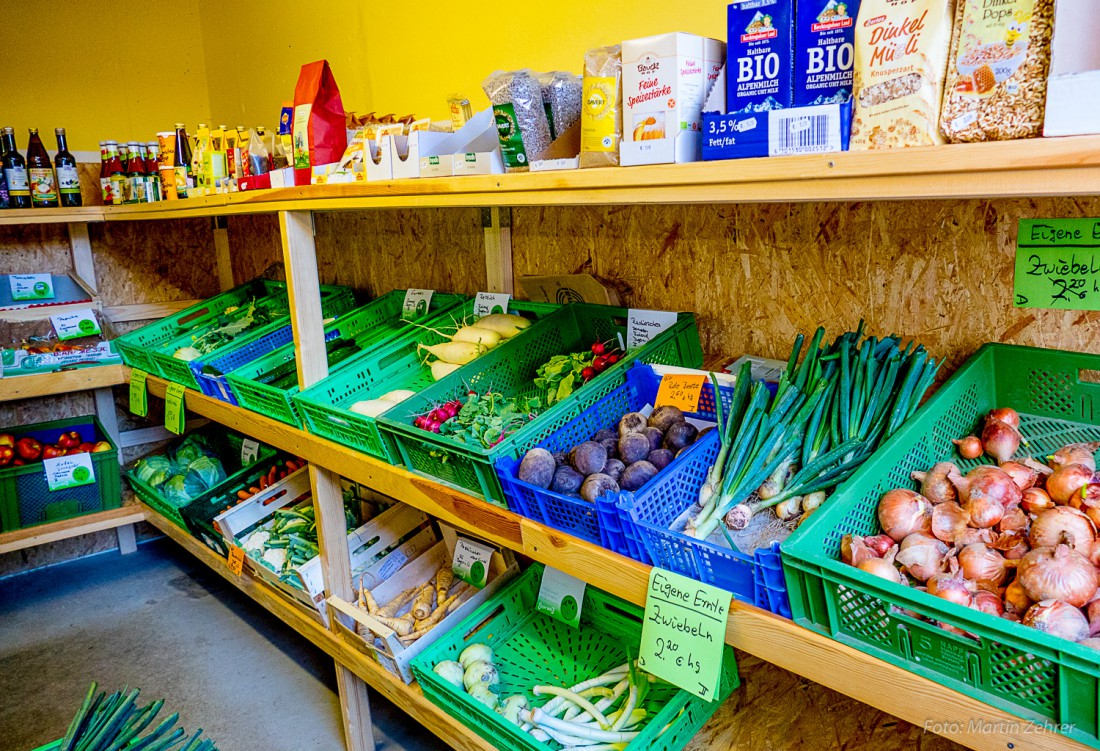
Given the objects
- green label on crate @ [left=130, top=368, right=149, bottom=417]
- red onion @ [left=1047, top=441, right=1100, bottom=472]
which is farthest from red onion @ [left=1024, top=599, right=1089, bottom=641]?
green label on crate @ [left=130, top=368, right=149, bottom=417]

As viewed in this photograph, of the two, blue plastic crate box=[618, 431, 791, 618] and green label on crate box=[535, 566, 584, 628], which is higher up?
blue plastic crate box=[618, 431, 791, 618]

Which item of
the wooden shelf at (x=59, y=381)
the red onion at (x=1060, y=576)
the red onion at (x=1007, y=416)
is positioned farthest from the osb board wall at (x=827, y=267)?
the wooden shelf at (x=59, y=381)

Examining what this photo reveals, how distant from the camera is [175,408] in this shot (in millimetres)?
2682

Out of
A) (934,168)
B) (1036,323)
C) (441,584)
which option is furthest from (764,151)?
(441,584)

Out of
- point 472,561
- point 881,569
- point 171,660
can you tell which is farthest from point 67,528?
point 881,569

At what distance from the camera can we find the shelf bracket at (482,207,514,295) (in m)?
2.28

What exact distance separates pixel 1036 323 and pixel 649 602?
0.86 metres

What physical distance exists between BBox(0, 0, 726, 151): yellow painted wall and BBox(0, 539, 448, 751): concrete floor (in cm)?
211

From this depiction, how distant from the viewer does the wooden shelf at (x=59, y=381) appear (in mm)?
3018

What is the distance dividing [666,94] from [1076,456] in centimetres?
84

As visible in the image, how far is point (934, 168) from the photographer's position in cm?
82

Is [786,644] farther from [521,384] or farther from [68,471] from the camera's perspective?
[68,471]

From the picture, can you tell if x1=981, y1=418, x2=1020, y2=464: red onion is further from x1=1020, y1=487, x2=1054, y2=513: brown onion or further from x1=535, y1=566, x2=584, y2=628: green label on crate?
x1=535, y1=566, x2=584, y2=628: green label on crate

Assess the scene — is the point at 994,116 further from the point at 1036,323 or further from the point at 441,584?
the point at 441,584
